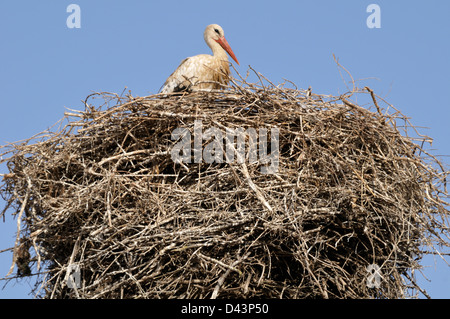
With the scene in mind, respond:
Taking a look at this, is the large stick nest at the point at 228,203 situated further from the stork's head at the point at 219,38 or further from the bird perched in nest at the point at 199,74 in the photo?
the stork's head at the point at 219,38

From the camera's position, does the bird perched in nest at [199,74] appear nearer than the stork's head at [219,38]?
Yes

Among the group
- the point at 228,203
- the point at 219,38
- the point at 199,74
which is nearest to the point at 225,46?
the point at 219,38

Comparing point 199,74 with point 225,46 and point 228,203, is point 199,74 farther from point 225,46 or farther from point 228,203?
point 228,203

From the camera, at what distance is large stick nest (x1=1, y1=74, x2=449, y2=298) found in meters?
4.98

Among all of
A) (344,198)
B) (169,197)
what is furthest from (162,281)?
(344,198)

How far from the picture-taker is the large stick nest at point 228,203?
4.98 m

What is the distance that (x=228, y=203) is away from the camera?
5.17m

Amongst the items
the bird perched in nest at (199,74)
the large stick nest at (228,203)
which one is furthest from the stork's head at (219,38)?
the large stick nest at (228,203)

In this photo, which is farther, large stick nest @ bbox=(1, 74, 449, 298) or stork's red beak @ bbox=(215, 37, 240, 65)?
stork's red beak @ bbox=(215, 37, 240, 65)

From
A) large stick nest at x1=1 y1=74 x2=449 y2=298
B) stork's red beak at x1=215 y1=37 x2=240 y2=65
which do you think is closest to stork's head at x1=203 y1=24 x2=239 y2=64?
stork's red beak at x1=215 y1=37 x2=240 y2=65

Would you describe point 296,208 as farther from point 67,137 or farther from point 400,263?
point 67,137

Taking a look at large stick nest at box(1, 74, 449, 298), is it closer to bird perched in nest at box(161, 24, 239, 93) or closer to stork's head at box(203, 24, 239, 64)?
bird perched in nest at box(161, 24, 239, 93)

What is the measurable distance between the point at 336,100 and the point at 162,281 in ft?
6.66

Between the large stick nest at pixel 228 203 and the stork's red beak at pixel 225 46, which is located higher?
the stork's red beak at pixel 225 46
